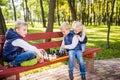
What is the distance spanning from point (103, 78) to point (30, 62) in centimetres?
263

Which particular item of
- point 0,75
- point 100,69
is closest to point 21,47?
point 0,75

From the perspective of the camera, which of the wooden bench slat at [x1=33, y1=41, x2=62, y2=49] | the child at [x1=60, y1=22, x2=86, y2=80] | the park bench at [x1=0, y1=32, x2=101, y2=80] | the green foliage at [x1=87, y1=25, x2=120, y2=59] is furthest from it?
the green foliage at [x1=87, y1=25, x2=120, y2=59]

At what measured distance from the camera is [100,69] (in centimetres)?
771

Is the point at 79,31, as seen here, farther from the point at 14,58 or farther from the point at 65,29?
the point at 14,58

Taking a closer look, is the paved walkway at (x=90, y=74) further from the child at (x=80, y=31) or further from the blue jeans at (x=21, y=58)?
the blue jeans at (x=21, y=58)

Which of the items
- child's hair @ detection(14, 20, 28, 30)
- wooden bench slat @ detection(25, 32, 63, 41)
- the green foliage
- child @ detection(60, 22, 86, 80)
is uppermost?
child's hair @ detection(14, 20, 28, 30)

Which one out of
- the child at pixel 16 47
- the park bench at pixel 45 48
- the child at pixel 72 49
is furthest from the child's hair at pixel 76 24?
the child at pixel 16 47

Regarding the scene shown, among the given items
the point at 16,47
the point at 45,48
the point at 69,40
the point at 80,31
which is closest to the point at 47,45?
the point at 45,48

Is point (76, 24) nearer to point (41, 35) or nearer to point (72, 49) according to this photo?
point (72, 49)

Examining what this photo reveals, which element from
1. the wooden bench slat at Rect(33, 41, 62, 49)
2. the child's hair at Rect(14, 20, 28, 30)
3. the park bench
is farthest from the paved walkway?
the child's hair at Rect(14, 20, 28, 30)

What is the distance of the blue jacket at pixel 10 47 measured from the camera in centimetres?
484

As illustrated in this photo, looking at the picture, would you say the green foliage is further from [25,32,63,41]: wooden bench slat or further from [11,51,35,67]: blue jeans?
[11,51,35,67]: blue jeans

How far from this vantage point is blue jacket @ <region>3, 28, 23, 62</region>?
4.84 m

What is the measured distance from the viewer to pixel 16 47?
4.88m
